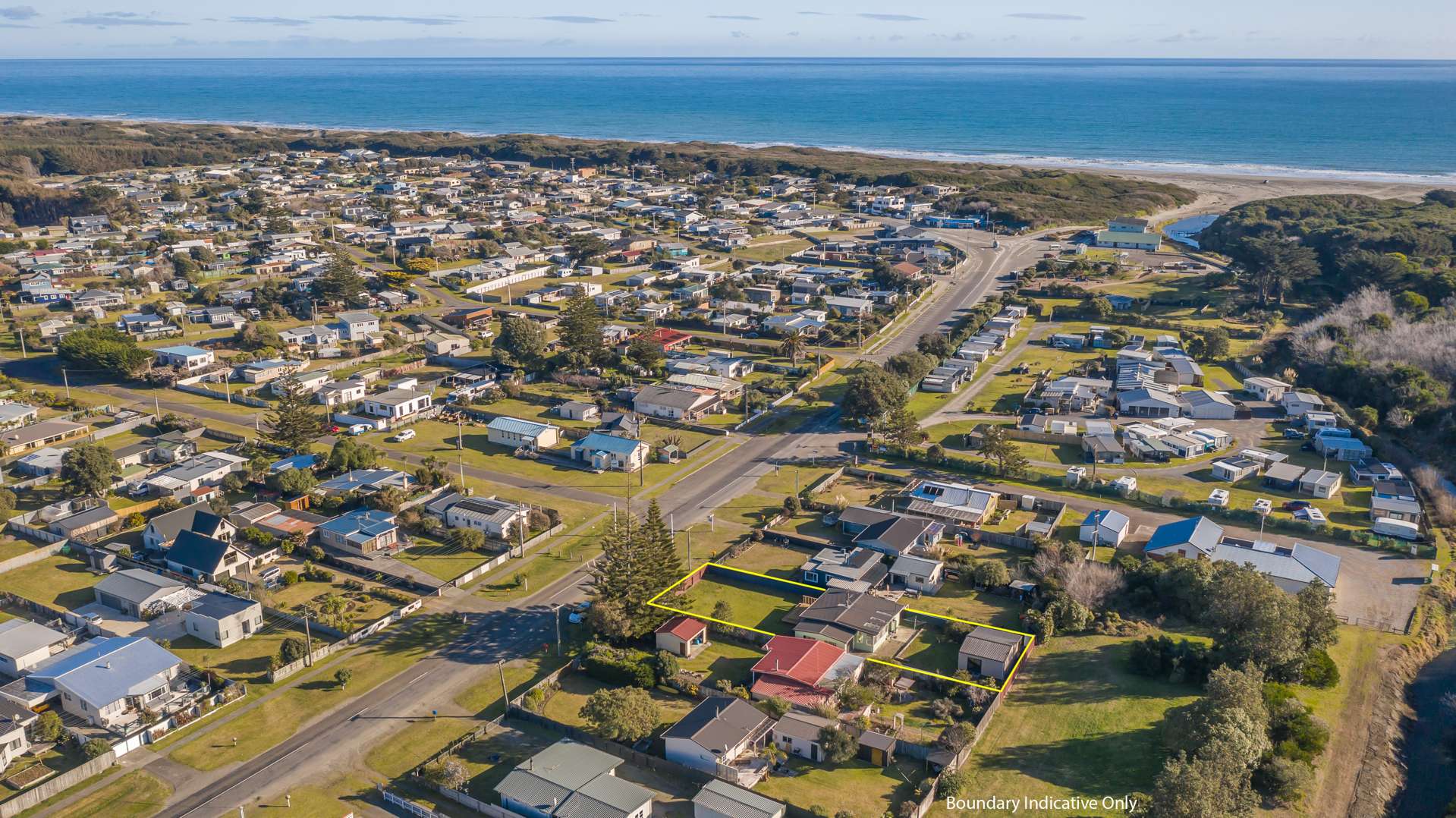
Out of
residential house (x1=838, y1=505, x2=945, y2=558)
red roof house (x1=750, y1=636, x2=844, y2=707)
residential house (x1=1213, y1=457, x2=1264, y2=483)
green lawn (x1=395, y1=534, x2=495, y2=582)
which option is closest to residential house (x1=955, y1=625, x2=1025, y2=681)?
red roof house (x1=750, y1=636, x2=844, y2=707)

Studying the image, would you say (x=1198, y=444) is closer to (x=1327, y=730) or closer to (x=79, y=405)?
(x=1327, y=730)

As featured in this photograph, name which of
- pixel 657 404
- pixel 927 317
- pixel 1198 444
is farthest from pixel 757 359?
pixel 1198 444

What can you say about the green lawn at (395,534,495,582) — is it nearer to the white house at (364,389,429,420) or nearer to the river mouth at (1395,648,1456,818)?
the white house at (364,389,429,420)

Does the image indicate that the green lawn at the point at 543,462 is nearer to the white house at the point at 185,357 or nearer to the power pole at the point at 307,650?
the power pole at the point at 307,650

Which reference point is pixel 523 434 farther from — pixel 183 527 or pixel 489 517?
pixel 183 527

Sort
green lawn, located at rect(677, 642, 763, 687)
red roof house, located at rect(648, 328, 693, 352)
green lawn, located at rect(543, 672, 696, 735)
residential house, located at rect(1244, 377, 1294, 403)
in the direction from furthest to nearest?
red roof house, located at rect(648, 328, 693, 352)
residential house, located at rect(1244, 377, 1294, 403)
green lawn, located at rect(677, 642, 763, 687)
green lawn, located at rect(543, 672, 696, 735)

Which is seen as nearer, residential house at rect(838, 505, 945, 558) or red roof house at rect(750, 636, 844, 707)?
red roof house at rect(750, 636, 844, 707)

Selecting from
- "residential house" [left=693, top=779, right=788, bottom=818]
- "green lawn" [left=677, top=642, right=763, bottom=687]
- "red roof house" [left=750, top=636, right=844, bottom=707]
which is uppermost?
"red roof house" [left=750, top=636, right=844, bottom=707]
